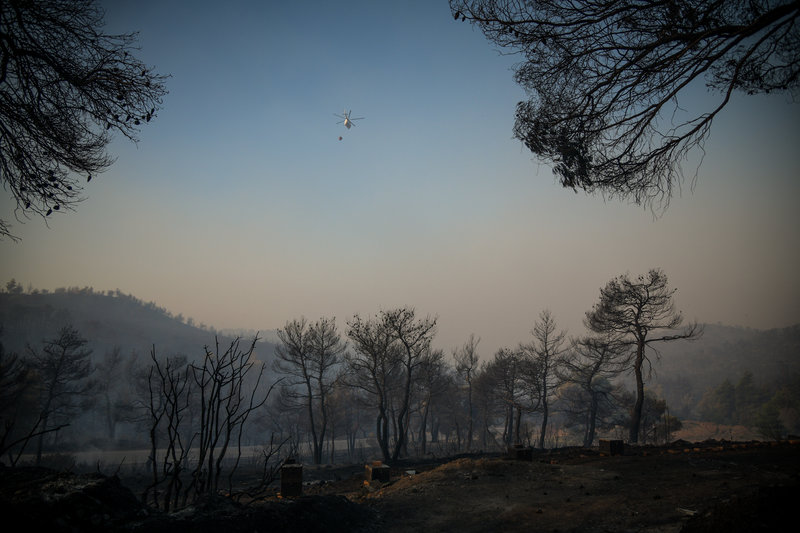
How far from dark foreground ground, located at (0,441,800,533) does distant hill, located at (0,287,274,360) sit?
38.7 meters

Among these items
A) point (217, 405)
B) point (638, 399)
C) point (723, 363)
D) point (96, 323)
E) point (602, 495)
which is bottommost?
point (723, 363)

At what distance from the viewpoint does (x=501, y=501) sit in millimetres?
8281

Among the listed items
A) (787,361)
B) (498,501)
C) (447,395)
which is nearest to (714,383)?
(787,361)

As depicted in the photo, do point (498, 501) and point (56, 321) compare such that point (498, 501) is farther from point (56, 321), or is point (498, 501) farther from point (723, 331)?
point (723, 331)

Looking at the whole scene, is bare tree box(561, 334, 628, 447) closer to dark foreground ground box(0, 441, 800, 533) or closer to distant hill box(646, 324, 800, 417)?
dark foreground ground box(0, 441, 800, 533)

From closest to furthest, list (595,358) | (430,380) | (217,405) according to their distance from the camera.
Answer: (217,405)
(595,358)
(430,380)

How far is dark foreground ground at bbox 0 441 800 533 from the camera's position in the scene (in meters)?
3.96

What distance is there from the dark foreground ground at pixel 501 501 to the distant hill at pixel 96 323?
38.7 metres

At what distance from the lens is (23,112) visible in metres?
5.29

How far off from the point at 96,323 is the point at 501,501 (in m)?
110

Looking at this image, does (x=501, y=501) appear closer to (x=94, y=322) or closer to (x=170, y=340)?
(x=94, y=322)

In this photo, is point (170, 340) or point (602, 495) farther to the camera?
point (170, 340)

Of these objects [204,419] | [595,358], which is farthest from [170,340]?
[204,419]

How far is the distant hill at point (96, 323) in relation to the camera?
69.6 metres
